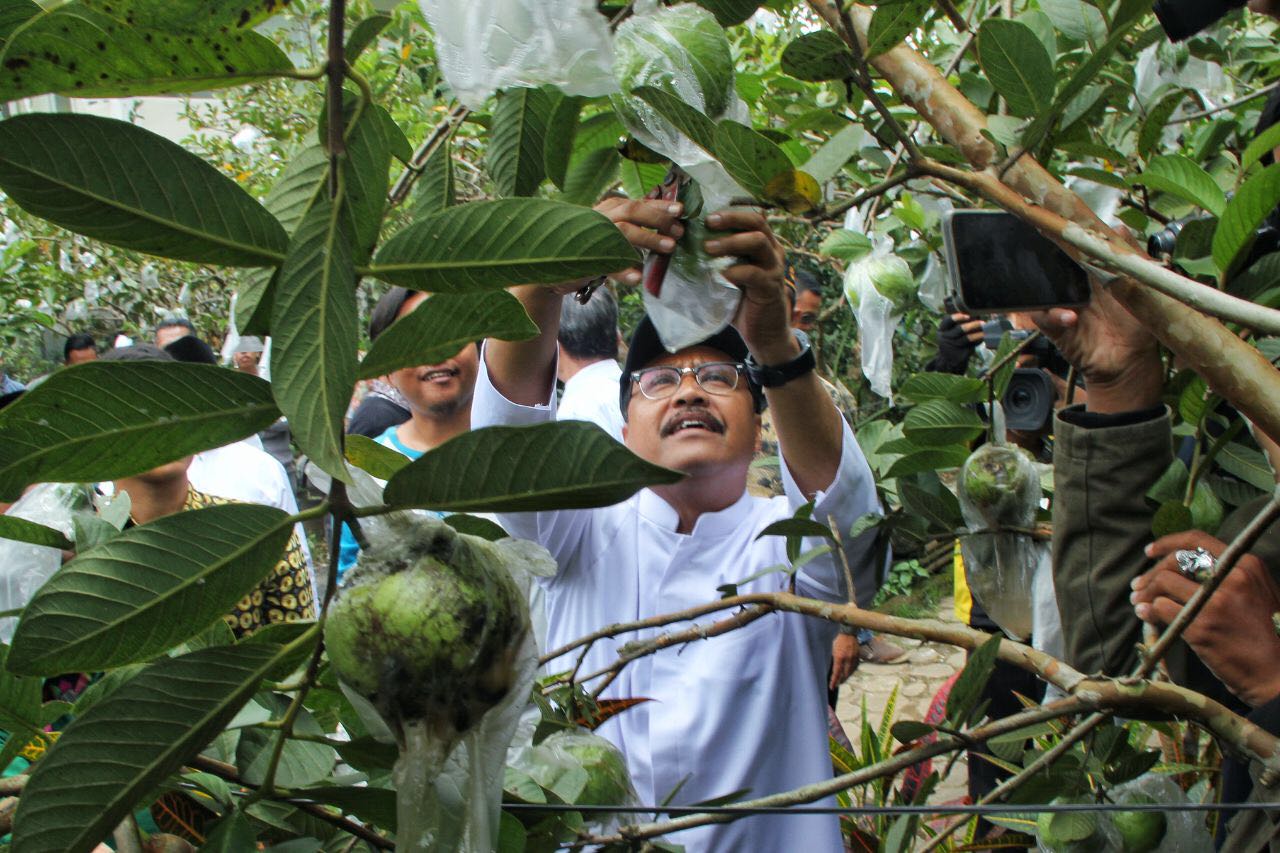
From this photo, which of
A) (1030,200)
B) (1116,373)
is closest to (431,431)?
(1116,373)

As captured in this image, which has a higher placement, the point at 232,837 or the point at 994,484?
the point at 994,484

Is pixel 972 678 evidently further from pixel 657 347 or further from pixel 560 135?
pixel 657 347

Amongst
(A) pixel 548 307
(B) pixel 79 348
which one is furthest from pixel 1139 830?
(B) pixel 79 348

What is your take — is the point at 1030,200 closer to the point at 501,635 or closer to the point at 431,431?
the point at 501,635

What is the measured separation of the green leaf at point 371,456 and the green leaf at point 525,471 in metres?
0.16

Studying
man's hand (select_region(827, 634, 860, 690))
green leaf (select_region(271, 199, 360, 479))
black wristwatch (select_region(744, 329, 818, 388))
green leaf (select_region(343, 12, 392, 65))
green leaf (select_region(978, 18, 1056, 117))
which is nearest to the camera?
green leaf (select_region(271, 199, 360, 479))

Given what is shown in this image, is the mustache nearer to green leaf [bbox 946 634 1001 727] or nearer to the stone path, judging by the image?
green leaf [bbox 946 634 1001 727]

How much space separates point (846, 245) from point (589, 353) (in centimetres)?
126

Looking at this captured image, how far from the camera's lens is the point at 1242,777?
52.5 inches

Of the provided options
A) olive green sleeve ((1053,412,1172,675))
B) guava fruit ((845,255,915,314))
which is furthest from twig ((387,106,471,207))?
guava fruit ((845,255,915,314))

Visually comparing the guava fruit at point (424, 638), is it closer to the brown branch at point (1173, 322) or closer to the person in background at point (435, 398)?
the brown branch at point (1173, 322)

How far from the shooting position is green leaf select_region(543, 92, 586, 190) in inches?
30.5

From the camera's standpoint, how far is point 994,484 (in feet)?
4.43

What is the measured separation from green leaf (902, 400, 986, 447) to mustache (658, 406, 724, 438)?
530 millimetres
